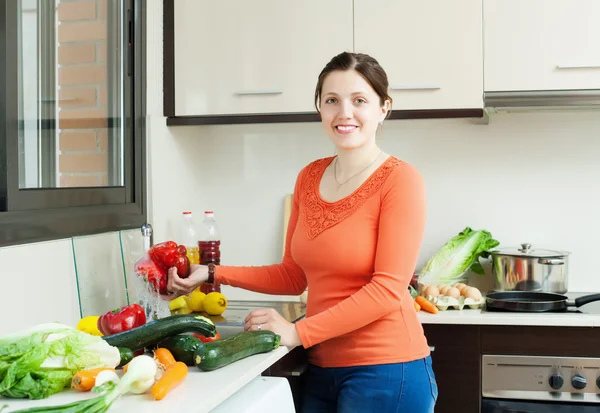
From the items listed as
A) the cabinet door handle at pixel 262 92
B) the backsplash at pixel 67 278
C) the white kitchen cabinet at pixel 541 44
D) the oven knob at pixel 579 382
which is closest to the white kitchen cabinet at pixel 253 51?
the cabinet door handle at pixel 262 92

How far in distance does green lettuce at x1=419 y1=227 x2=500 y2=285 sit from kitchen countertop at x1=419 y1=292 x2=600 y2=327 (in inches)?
12.3

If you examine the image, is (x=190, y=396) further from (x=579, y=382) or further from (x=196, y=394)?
(x=579, y=382)

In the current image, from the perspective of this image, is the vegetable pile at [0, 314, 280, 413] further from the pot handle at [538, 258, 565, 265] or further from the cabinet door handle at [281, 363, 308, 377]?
the pot handle at [538, 258, 565, 265]

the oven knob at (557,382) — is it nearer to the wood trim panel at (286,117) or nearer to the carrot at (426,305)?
the carrot at (426,305)

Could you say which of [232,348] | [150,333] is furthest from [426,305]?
[150,333]

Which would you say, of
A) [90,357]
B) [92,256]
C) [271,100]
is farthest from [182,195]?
[90,357]

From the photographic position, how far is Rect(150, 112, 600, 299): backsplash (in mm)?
2824

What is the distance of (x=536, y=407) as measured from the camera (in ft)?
7.70

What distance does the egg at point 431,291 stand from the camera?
8.29ft

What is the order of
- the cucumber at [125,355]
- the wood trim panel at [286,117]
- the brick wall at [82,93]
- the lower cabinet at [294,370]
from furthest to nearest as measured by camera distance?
the wood trim panel at [286,117] → the brick wall at [82,93] → the lower cabinet at [294,370] → the cucumber at [125,355]

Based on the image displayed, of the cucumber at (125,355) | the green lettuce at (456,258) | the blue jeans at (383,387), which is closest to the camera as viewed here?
the cucumber at (125,355)

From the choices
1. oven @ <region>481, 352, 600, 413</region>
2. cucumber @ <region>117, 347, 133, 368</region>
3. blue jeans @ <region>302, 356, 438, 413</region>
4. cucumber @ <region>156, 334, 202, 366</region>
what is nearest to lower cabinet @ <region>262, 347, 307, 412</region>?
blue jeans @ <region>302, 356, 438, 413</region>

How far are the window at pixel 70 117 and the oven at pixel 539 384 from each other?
3.99 ft

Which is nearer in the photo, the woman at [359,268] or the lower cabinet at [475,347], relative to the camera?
the woman at [359,268]
